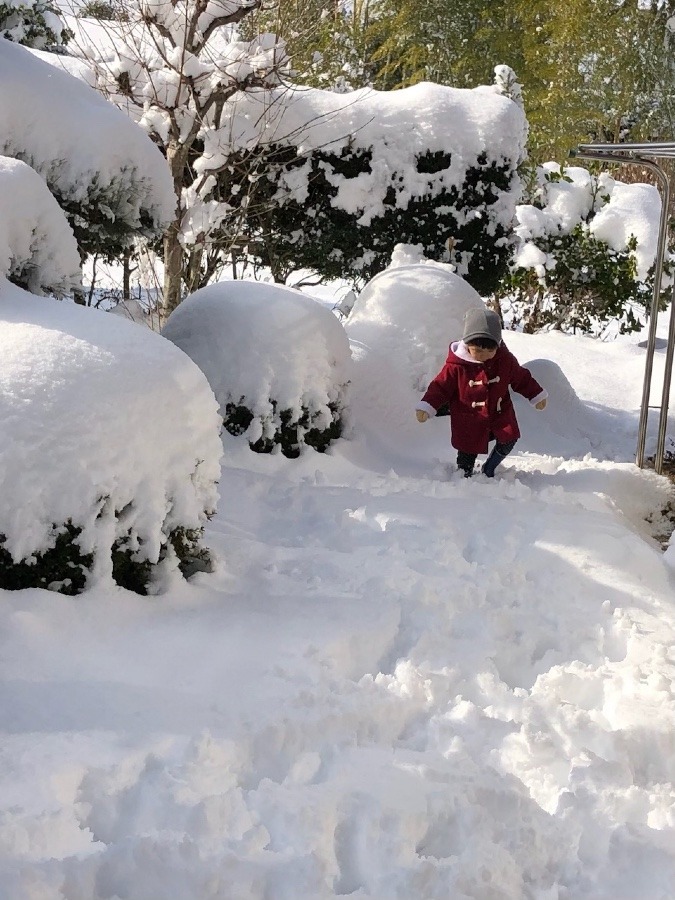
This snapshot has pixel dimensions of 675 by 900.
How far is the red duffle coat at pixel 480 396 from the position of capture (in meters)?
5.04

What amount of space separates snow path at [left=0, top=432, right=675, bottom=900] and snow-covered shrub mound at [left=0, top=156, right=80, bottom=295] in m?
1.28

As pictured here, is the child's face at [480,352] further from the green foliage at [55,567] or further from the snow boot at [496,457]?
the green foliage at [55,567]

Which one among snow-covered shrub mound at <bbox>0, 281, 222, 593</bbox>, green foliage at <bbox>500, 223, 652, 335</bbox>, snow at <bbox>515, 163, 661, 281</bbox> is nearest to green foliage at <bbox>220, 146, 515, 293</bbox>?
snow at <bbox>515, 163, 661, 281</bbox>

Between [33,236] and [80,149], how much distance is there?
3.01ft

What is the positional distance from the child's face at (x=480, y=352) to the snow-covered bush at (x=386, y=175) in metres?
3.12

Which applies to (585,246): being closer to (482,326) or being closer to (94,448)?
(482,326)

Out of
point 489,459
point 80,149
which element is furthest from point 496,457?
point 80,149

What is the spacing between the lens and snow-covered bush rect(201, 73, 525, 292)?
25.1 ft

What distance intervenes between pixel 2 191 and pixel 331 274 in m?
5.29

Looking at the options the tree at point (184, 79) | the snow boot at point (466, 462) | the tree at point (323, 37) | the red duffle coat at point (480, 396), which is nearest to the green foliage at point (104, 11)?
the tree at point (184, 79)

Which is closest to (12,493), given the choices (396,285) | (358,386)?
(358,386)

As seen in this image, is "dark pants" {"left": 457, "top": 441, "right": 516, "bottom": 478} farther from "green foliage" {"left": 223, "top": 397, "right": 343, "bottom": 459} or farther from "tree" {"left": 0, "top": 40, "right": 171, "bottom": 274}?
"tree" {"left": 0, "top": 40, "right": 171, "bottom": 274}

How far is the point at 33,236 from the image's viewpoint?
11.5 ft

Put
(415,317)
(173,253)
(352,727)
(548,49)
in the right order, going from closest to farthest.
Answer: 1. (352,727)
2. (415,317)
3. (173,253)
4. (548,49)
